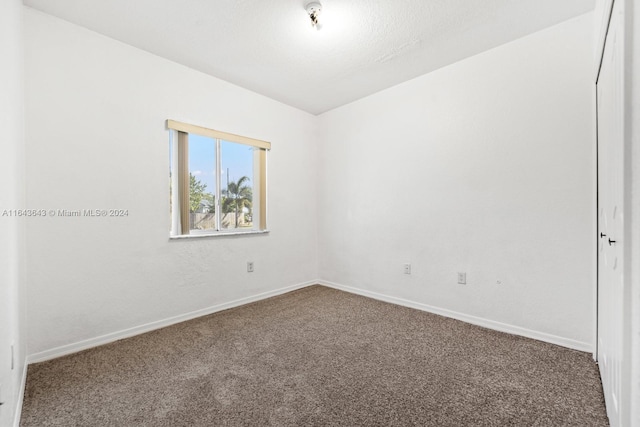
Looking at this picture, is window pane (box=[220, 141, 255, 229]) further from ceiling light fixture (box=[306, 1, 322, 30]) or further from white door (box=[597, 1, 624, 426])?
white door (box=[597, 1, 624, 426])

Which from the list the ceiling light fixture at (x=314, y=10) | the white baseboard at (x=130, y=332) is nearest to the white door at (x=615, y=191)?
the ceiling light fixture at (x=314, y=10)

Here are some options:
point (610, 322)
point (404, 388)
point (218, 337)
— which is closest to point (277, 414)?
point (404, 388)

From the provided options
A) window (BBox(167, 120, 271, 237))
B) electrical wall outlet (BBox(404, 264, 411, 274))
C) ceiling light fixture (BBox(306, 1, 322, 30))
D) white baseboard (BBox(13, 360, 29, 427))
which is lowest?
white baseboard (BBox(13, 360, 29, 427))

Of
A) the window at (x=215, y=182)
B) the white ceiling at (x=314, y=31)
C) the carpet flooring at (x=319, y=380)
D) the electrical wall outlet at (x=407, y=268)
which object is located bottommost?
the carpet flooring at (x=319, y=380)

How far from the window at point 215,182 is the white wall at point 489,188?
1254 mm

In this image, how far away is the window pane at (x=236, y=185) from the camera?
3303 millimetres

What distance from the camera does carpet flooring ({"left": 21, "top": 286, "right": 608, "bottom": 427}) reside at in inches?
56.7

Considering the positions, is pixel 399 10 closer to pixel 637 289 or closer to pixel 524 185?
pixel 524 185

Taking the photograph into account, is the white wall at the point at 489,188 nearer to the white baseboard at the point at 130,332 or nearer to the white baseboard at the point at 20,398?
the white baseboard at the point at 130,332

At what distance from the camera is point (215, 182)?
320cm

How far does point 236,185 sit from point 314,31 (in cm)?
189

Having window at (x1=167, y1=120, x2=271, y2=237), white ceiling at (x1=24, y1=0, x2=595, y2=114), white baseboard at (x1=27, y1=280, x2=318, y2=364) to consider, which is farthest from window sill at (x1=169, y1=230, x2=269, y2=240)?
white ceiling at (x1=24, y1=0, x2=595, y2=114)

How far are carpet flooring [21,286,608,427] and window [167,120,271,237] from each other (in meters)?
1.10

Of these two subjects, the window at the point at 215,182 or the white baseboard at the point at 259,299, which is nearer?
the white baseboard at the point at 259,299
